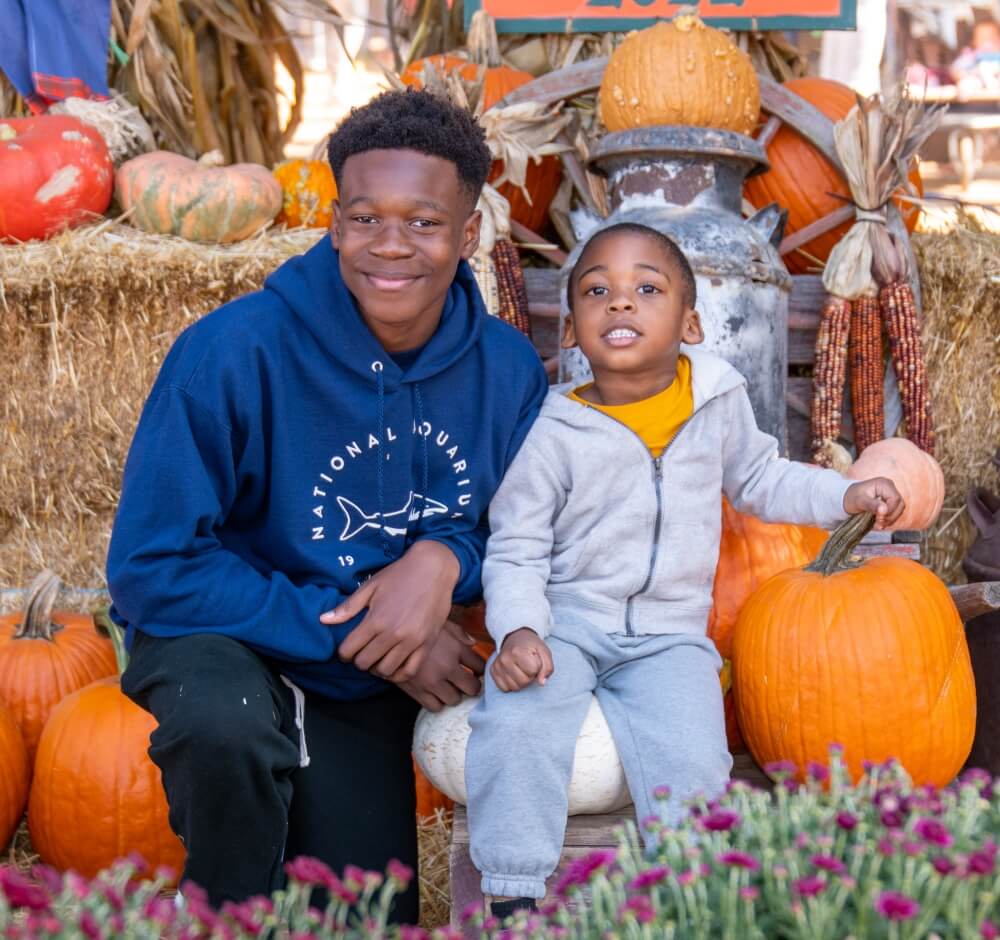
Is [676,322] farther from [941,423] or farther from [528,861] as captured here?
[941,423]

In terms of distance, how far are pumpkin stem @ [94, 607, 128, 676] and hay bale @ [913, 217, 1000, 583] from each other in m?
2.42

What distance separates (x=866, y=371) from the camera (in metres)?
3.61

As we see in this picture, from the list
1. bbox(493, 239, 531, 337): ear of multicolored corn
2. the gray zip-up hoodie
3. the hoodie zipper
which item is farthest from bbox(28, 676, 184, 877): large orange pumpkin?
bbox(493, 239, 531, 337): ear of multicolored corn

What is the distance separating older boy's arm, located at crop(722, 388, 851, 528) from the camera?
8.12 feet

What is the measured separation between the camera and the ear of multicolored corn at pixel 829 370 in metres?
3.57

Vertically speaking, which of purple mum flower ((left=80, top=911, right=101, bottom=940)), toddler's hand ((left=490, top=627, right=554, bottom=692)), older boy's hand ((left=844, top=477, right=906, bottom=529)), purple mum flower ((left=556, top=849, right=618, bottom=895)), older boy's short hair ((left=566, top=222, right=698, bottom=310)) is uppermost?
older boy's short hair ((left=566, top=222, right=698, bottom=310))

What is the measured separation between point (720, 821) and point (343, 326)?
4.41 ft

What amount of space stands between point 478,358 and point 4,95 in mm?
2724

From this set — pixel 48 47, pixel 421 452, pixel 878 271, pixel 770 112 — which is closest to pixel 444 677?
pixel 421 452

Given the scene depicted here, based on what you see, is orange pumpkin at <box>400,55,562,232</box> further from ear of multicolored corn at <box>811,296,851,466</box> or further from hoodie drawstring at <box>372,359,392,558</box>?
hoodie drawstring at <box>372,359,392,558</box>

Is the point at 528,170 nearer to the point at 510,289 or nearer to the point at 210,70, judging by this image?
the point at 510,289

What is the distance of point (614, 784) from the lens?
2244mm

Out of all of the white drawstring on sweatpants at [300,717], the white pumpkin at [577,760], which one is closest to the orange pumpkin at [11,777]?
the white drawstring on sweatpants at [300,717]

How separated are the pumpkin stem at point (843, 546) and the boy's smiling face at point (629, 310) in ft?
1.55
